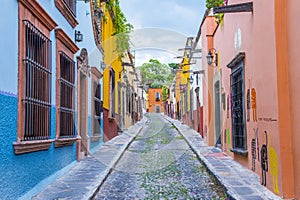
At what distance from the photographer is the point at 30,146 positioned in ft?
19.5

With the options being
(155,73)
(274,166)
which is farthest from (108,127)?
(155,73)

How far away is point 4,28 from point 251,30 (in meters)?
5.32

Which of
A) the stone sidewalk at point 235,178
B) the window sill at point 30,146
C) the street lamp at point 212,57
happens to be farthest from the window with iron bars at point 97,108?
the window sill at point 30,146

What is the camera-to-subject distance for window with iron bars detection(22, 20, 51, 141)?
6000 millimetres

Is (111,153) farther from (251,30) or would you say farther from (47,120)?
(251,30)

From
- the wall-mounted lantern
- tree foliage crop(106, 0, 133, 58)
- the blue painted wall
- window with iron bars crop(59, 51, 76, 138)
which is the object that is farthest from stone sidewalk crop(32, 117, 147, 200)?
tree foliage crop(106, 0, 133, 58)

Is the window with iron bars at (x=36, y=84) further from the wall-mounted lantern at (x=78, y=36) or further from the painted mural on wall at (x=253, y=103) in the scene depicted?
the painted mural on wall at (x=253, y=103)

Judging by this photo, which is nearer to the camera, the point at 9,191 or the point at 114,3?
the point at 9,191

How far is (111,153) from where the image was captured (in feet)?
39.9

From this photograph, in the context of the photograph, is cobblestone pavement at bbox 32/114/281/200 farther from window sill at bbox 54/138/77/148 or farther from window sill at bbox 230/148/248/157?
window sill at bbox 54/138/77/148

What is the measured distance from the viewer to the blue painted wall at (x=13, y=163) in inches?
194

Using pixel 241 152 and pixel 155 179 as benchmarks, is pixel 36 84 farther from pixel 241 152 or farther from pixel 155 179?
pixel 241 152

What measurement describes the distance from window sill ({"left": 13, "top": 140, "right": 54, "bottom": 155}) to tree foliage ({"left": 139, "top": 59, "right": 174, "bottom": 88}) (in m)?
66.5

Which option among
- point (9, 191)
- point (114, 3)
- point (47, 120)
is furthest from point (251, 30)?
point (114, 3)
